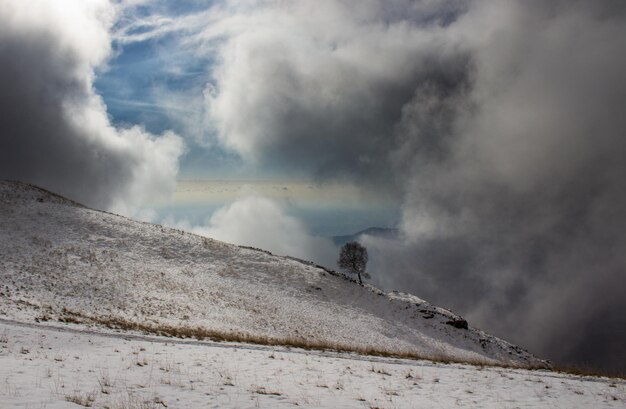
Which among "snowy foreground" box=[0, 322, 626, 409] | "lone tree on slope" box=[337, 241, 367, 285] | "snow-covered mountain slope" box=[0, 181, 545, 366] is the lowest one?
"snowy foreground" box=[0, 322, 626, 409]

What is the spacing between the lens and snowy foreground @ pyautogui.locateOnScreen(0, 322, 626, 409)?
1112cm

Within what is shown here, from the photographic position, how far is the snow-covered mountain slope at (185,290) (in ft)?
102

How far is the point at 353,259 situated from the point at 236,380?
199ft

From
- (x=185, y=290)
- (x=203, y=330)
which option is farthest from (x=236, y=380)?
(x=185, y=290)

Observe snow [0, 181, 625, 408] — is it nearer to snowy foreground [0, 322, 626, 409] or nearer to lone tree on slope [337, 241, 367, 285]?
snowy foreground [0, 322, 626, 409]

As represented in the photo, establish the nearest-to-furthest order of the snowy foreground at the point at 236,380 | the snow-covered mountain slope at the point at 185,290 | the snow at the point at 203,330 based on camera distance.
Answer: the snowy foreground at the point at 236,380 → the snow at the point at 203,330 → the snow-covered mountain slope at the point at 185,290

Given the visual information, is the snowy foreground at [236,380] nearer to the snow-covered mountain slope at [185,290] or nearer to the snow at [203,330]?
the snow at [203,330]

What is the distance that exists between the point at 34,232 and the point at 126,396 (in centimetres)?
4201

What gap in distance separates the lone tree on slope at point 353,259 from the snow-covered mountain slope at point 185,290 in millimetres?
13608

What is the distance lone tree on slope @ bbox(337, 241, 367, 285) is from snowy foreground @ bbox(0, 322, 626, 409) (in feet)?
176

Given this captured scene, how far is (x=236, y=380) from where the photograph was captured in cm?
→ 1364

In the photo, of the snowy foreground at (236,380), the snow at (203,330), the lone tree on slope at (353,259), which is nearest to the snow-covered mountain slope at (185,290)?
the snow at (203,330)

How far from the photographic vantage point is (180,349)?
18.4 metres

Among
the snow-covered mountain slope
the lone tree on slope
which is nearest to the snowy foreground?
the snow-covered mountain slope
